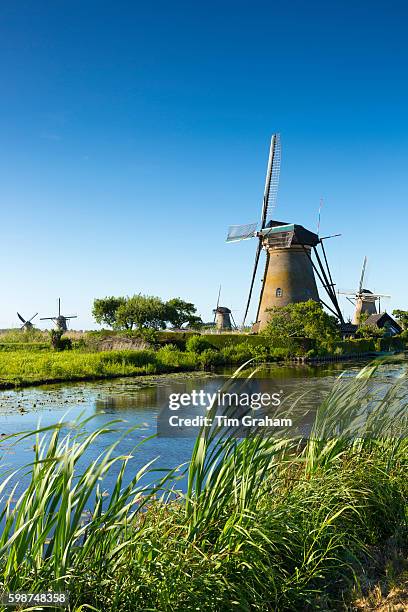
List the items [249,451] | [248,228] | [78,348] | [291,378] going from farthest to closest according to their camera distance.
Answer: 1. [248,228]
2. [78,348]
3. [291,378]
4. [249,451]

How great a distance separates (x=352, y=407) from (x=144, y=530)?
5.75ft

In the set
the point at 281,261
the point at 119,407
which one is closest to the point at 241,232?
the point at 281,261

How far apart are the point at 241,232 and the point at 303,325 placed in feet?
28.4

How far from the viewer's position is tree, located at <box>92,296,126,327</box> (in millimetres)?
49281

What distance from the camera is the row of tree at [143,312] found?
148 feet

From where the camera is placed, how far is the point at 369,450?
3.77 m

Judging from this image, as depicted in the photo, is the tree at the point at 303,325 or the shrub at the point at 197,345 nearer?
the shrub at the point at 197,345

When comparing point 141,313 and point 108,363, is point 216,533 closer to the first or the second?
point 108,363

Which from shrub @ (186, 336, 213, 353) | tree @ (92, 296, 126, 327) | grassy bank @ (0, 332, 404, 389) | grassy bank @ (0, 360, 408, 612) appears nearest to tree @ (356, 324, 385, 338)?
grassy bank @ (0, 332, 404, 389)

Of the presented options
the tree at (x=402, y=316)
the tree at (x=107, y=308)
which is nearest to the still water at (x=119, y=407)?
the tree at (x=402, y=316)

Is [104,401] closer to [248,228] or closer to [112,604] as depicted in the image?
[112,604]

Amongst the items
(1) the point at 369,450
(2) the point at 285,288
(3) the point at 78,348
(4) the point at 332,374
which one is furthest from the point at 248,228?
(1) the point at 369,450

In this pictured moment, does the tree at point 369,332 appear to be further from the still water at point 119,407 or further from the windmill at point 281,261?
the still water at point 119,407

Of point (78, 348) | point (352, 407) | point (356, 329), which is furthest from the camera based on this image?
point (356, 329)
